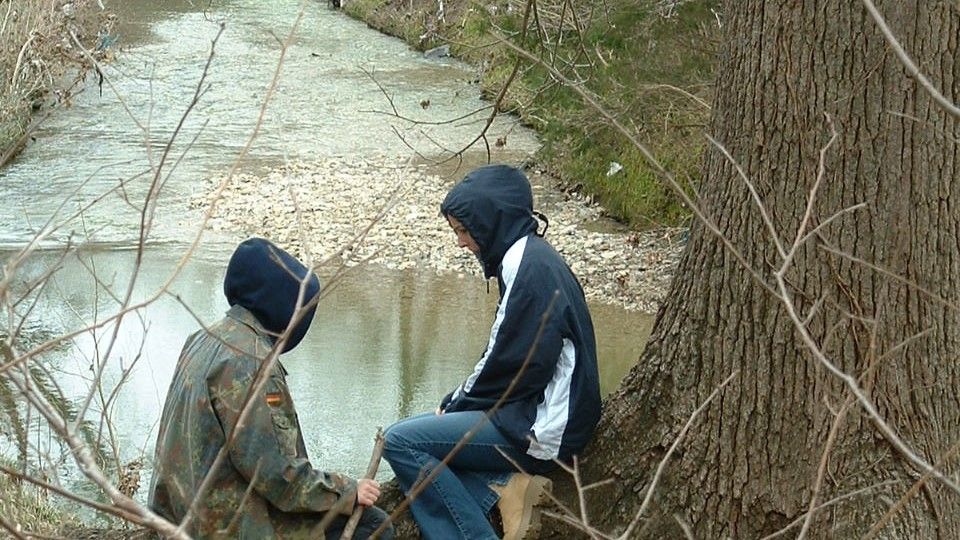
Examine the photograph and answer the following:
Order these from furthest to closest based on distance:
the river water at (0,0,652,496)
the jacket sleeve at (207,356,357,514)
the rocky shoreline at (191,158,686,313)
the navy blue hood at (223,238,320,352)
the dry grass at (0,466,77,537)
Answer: the rocky shoreline at (191,158,686,313), the river water at (0,0,652,496), the dry grass at (0,466,77,537), the navy blue hood at (223,238,320,352), the jacket sleeve at (207,356,357,514)

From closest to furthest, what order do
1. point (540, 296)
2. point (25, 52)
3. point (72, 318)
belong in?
point (540, 296) < point (72, 318) < point (25, 52)

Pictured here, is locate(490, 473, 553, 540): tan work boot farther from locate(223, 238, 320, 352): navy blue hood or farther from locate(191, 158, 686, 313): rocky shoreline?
locate(191, 158, 686, 313): rocky shoreline

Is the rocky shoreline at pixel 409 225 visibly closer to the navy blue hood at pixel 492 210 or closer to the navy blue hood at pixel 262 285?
the navy blue hood at pixel 492 210

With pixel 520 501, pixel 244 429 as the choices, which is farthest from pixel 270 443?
pixel 520 501

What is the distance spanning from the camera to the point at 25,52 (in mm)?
12727

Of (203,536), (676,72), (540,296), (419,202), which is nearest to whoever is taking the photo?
(203,536)

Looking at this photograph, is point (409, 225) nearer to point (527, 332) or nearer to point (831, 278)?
point (527, 332)

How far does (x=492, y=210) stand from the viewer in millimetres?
3844

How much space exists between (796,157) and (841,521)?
1000 millimetres

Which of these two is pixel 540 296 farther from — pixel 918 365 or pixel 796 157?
pixel 918 365

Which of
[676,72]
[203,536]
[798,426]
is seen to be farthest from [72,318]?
[798,426]

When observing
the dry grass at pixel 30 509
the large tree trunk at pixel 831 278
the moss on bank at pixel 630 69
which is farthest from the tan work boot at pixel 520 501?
the moss on bank at pixel 630 69

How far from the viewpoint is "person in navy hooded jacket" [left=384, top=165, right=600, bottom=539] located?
377 centimetres

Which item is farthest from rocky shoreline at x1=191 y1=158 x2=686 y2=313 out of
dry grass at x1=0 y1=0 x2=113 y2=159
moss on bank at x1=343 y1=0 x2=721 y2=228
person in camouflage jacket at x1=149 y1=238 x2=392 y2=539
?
person in camouflage jacket at x1=149 y1=238 x2=392 y2=539
